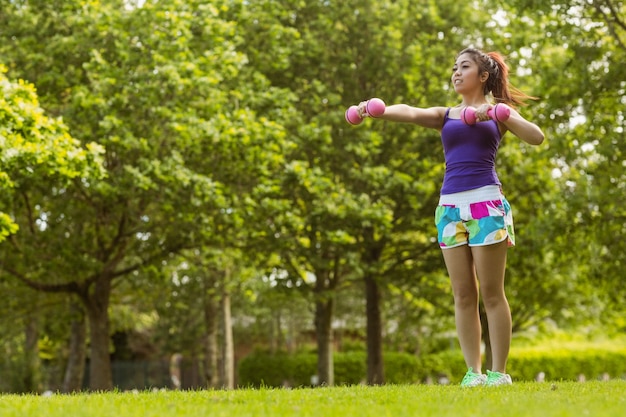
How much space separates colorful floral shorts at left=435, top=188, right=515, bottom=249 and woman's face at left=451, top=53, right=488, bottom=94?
87 centimetres

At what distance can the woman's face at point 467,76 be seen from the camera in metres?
6.29

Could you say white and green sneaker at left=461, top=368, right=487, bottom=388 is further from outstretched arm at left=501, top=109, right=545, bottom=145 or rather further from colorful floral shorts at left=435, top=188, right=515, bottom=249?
outstretched arm at left=501, top=109, right=545, bottom=145

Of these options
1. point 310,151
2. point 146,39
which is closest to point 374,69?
point 310,151

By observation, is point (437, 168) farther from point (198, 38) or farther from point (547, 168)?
point (198, 38)

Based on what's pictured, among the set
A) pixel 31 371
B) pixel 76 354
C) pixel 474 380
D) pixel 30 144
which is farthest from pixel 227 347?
pixel 474 380

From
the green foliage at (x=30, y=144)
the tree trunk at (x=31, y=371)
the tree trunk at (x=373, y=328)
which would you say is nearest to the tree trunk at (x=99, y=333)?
the green foliage at (x=30, y=144)

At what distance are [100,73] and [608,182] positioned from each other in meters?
9.59

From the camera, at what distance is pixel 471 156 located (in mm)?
6090

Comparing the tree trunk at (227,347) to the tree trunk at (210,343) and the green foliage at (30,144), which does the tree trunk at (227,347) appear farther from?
the green foliage at (30,144)

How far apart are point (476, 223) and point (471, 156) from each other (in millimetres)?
484

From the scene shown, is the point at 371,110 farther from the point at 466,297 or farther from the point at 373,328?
the point at 373,328

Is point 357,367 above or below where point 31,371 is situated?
below

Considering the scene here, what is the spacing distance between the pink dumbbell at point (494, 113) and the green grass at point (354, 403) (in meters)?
1.79

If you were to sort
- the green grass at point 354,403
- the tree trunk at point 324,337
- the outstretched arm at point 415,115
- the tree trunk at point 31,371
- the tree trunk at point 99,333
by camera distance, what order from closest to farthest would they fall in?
the green grass at point 354,403
the outstretched arm at point 415,115
the tree trunk at point 99,333
the tree trunk at point 324,337
the tree trunk at point 31,371
